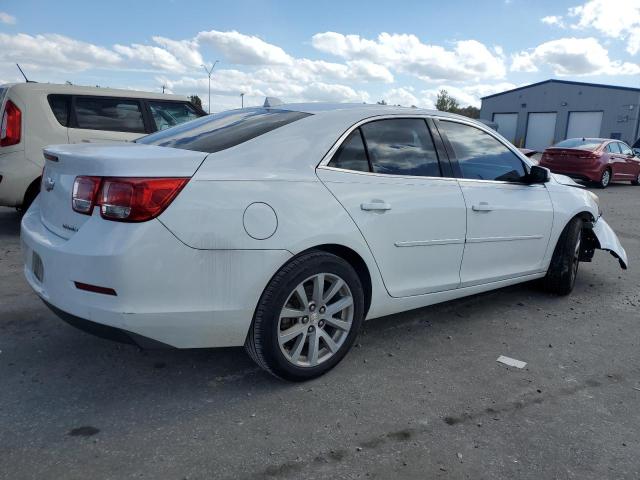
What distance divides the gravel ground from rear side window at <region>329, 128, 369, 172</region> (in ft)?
3.95

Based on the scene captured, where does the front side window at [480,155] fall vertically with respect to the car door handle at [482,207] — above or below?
above

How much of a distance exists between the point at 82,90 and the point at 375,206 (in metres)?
4.87

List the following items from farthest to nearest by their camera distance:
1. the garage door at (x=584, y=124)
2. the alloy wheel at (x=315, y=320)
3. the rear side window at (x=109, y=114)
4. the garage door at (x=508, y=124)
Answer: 1. the garage door at (x=508, y=124)
2. the garage door at (x=584, y=124)
3. the rear side window at (x=109, y=114)
4. the alloy wheel at (x=315, y=320)

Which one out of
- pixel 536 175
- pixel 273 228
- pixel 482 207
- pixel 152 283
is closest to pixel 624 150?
pixel 536 175

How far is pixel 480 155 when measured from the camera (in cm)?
396

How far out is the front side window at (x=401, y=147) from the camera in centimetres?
329

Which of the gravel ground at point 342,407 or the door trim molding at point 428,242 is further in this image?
the door trim molding at point 428,242

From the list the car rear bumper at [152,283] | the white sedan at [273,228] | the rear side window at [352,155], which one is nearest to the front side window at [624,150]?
the white sedan at [273,228]

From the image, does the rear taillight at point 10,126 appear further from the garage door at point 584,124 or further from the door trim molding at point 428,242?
the garage door at point 584,124

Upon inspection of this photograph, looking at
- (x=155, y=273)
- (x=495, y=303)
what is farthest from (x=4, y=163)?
(x=495, y=303)

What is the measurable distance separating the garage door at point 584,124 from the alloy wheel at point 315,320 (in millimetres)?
40673

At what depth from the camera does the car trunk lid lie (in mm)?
2471

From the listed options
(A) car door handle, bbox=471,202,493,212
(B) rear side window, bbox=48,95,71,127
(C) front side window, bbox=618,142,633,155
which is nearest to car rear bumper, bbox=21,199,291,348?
(A) car door handle, bbox=471,202,493,212

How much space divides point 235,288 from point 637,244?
685cm
